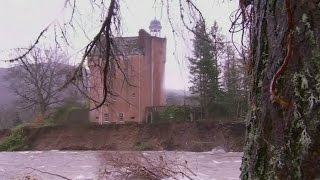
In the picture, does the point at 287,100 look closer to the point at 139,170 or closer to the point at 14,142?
the point at 139,170

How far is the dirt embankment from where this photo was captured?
3047 centimetres

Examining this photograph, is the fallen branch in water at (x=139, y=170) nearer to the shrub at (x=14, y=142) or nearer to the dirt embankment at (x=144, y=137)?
the dirt embankment at (x=144, y=137)

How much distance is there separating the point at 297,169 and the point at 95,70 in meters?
2.58

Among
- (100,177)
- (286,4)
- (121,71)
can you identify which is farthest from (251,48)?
(100,177)

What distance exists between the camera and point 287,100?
1205mm

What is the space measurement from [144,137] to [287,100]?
31265 millimetres

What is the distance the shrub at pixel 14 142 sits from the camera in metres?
34.1

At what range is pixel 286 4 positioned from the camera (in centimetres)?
121

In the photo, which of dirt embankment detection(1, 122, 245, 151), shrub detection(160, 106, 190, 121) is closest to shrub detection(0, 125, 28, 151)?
dirt embankment detection(1, 122, 245, 151)

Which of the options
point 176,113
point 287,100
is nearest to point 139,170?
point 287,100

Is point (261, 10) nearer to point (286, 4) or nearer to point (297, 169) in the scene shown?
point (286, 4)

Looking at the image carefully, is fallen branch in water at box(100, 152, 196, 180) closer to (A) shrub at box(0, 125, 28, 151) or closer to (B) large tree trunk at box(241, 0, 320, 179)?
(B) large tree trunk at box(241, 0, 320, 179)

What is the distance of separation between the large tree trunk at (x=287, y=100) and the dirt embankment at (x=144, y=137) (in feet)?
91.1

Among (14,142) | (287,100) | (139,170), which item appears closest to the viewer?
(287,100)
